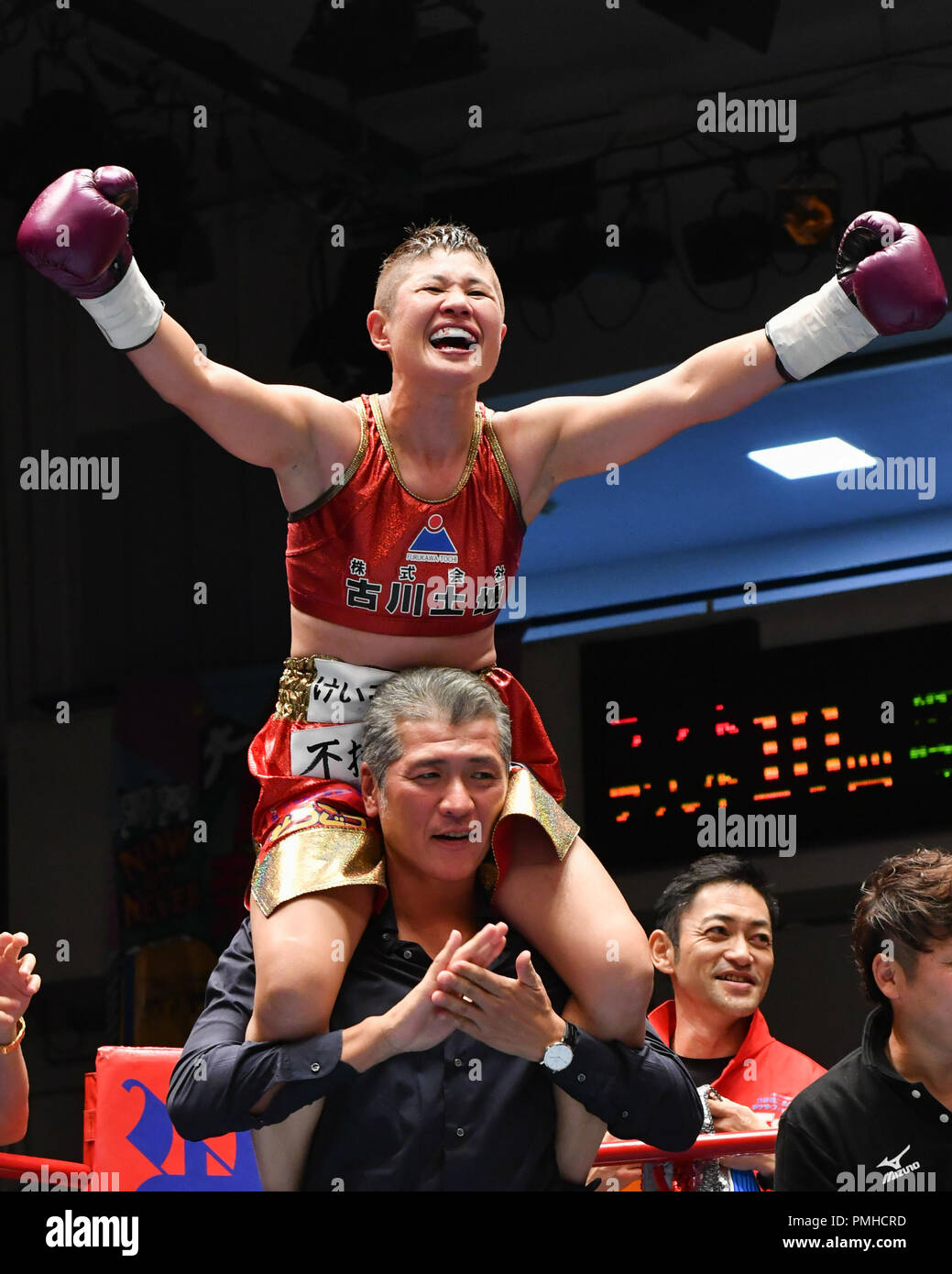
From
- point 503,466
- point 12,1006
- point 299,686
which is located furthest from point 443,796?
point 12,1006

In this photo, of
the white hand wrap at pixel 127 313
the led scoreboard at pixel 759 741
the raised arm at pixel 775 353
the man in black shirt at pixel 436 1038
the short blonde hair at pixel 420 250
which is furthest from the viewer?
the led scoreboard at pixel 759 741

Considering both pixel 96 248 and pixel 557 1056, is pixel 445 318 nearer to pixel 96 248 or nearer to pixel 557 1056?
pixel 96 248

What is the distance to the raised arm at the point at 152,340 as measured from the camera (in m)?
2.25

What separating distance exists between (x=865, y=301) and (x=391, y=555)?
742 millimetres

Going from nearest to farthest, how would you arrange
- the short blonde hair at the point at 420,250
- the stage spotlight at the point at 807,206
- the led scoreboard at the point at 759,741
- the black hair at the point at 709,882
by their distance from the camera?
the short blonde hair at the point at 420,250
the black hair at the point at 709,882
the stage spotlight at the point at 807,206
the led scoreboard at the point at 759,741

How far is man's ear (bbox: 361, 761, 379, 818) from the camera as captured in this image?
2436 millimetres

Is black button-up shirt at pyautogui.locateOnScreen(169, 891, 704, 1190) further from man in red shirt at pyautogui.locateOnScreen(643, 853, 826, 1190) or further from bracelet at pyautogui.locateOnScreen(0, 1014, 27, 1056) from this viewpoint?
man in red shirt at pyautogui.locateOnScreen(643, 853, 826, 1190)

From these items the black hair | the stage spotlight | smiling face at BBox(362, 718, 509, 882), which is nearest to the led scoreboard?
the stage spotlight

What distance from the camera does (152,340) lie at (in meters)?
2.33

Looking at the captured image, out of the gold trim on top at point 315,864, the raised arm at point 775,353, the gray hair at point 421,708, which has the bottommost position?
the gold trim on top at point 315,864

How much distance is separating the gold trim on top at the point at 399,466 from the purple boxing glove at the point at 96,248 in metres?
0.36

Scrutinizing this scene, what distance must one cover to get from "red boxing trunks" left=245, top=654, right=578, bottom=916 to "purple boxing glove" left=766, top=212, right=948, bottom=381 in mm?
632

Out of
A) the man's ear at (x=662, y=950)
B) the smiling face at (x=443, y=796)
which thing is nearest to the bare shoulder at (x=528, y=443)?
the smiling face at (x=443, y=796)

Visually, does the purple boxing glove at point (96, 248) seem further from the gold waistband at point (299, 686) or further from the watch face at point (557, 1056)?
the watch face at point (557, 1056)
